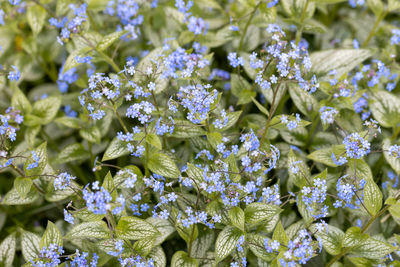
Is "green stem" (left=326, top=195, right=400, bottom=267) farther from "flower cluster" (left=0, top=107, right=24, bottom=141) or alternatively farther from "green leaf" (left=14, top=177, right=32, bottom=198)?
"flower cluster" (left=0, top=107, right=24, bottom=141)

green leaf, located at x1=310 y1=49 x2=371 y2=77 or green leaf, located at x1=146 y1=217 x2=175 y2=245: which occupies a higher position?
green leaf, located at x1=310 y1=49 x2=371 y2=77

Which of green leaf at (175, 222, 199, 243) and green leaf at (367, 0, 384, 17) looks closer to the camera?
green leaf at (175, 222, 199, 243)

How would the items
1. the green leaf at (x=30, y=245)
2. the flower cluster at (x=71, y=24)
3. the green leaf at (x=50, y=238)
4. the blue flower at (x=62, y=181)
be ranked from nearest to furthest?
the blue flower at (x=62, y=181), the green leaf at (x=50, y=238), the green leaf at (x=30, y=245), the flower cluster at (x=71, y=24)

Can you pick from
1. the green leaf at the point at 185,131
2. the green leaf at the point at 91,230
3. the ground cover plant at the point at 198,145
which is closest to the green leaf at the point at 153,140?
the ground cover plant at the point at 198,145

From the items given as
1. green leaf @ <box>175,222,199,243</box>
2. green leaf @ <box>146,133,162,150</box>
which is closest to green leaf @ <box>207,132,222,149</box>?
green leaf @ <box>146,133,162,150</box>

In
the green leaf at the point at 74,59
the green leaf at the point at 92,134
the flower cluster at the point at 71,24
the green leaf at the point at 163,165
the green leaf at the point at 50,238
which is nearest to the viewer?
the green leaf at the point at 50,238

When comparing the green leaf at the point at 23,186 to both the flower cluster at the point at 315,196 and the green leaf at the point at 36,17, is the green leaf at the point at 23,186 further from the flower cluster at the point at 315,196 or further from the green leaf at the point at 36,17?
the flower cluster at the point at 315,196
